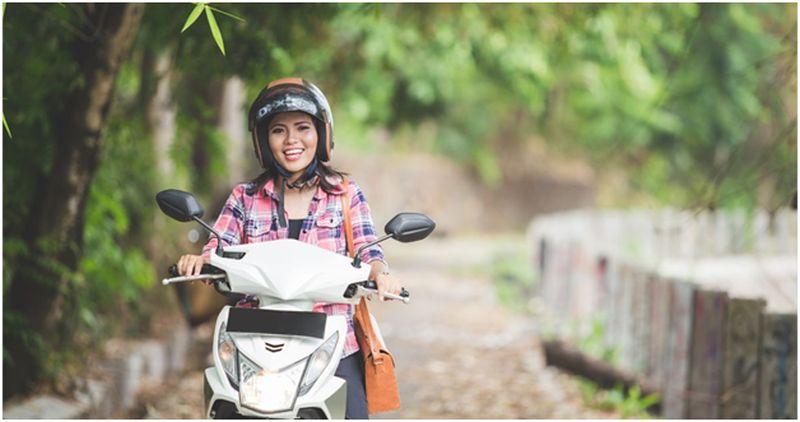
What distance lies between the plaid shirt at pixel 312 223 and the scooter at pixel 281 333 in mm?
323

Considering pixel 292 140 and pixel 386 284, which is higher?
pixel 292 140

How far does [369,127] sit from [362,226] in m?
12.5

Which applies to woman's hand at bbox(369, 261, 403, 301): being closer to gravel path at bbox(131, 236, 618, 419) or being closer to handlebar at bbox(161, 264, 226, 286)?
handlebar at bbox(161, 264, 226, 286)

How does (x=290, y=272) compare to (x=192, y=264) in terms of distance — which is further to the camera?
(x=192, y=264)

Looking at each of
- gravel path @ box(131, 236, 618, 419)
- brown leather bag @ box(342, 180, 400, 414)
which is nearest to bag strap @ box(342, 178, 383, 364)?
brown leather bag @ box(342, 180, 400, 414)

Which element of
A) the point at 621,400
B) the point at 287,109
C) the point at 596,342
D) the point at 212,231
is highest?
the point at 287,109

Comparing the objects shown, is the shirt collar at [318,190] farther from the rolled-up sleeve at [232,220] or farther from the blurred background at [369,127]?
the blurred background at [369,127]

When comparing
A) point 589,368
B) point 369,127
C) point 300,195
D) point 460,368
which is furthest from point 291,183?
point 369,127

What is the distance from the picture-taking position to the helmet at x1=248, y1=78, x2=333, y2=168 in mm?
3658

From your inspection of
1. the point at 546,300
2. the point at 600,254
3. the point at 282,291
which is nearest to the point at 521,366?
the point at 600,254

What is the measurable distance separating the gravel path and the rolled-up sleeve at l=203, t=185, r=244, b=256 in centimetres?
366

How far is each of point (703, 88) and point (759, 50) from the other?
1803mm

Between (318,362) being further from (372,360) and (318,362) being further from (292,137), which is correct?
(292,137)

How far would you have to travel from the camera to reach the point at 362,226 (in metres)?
3.79
